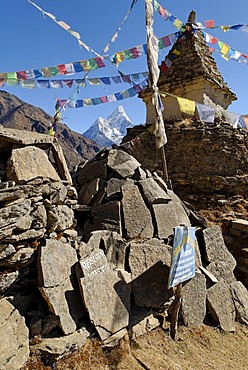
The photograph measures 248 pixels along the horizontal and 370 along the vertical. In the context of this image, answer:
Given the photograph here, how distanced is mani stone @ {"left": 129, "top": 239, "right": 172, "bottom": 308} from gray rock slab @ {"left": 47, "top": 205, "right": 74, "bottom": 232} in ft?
3.58

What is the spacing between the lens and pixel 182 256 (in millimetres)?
4008

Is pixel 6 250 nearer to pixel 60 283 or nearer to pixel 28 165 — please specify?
pixel 60 283

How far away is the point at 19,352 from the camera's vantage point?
2.96m

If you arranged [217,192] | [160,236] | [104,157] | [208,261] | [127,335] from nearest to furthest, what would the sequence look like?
1. [127,335]
2. [160,236]
3. [208,261]
4. [104,157]
5. [217,192]

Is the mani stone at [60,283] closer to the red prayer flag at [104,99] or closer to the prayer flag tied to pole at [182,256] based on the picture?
the prayer flag tied to pole at [182,256]

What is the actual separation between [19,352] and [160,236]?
2922mm

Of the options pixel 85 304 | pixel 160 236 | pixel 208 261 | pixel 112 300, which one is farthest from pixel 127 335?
pixel 208 261

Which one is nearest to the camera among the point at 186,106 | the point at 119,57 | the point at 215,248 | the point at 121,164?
the point at 215,248

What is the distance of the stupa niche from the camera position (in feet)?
35.5

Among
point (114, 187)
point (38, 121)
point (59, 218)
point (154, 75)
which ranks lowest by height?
point (59, 218)

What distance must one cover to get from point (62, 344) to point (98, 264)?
107cm

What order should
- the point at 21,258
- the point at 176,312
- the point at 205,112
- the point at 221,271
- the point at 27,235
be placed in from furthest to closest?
the point at 205,112, the point at 221,271, the point at 176,312, the point at 27,235, the point at 21,258

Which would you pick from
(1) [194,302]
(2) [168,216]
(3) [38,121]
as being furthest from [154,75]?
(3) [38,121]

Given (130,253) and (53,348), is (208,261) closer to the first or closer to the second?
(130,253)
